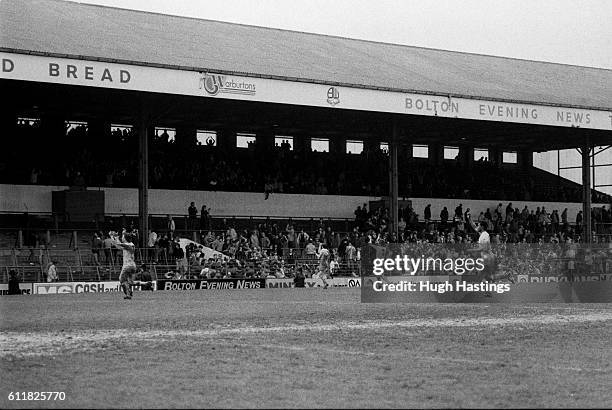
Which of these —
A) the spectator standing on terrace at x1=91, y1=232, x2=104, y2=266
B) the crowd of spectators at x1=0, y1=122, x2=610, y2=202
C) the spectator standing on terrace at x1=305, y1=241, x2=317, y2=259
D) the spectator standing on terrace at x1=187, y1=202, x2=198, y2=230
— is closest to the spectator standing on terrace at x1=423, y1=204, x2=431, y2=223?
the crowd of spectators at x1=0, y1=122, x2=610, y2=202

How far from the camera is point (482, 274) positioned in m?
28.6

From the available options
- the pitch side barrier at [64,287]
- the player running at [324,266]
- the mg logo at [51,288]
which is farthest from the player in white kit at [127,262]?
the player running at [324,266]

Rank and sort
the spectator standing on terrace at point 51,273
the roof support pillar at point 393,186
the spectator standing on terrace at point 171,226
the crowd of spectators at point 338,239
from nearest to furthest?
the spectator standing on terrace at point 51,273 → the crowd of spectators at point 338,239 → the spectator standing on terrace at point 171,226 → the roof support pillar at point 393,186

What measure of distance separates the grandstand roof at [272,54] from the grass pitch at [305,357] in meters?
16.0

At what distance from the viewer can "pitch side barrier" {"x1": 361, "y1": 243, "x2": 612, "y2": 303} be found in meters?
28.5

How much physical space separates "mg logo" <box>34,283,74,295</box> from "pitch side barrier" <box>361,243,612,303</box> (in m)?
10.3

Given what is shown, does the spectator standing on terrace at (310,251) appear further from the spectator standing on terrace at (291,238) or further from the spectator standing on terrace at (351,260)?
the spectator standing on terrace at (351,260)

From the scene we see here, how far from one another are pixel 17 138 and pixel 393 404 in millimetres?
36153

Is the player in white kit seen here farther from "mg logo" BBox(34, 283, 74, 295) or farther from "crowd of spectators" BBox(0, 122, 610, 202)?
"crowd of spectators" BBox(0, 122, 610, 202)

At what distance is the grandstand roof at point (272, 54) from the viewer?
37.0 metres

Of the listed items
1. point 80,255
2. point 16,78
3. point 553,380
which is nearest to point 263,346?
point 553,380

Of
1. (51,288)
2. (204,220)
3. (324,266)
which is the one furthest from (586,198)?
(51,288)

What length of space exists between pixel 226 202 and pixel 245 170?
9.62ft

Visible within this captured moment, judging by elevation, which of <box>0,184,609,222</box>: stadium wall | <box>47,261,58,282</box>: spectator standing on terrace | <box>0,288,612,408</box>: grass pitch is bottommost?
<box>0,288,612,408</box>: grass pitch
